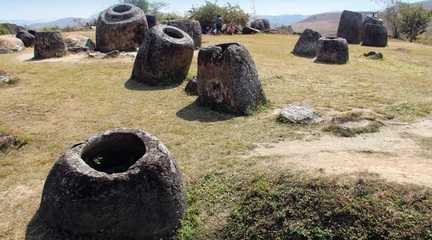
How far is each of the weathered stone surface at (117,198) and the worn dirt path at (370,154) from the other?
6.75 feet

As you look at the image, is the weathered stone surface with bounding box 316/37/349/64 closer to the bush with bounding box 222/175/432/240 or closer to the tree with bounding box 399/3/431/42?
the bush with bounding box 222/175/432/240

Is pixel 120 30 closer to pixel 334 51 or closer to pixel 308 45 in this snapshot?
pixel 308 45

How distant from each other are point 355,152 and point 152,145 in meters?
3.92

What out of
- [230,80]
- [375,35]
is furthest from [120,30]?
[375,35]

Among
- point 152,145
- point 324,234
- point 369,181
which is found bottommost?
point 324,234

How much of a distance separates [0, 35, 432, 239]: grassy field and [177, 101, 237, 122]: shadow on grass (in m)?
0.03

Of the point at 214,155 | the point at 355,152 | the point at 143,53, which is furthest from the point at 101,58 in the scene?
the point at 355,152

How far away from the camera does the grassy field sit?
26.7ft

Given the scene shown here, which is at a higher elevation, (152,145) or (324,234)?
(152,145)

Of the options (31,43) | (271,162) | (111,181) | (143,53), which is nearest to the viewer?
(111,181)

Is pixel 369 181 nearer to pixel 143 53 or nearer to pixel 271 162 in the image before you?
pixel 271 162

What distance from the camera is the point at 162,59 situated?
16250 mm

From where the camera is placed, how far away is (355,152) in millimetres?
9883

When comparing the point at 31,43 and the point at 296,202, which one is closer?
the point at 296,202
